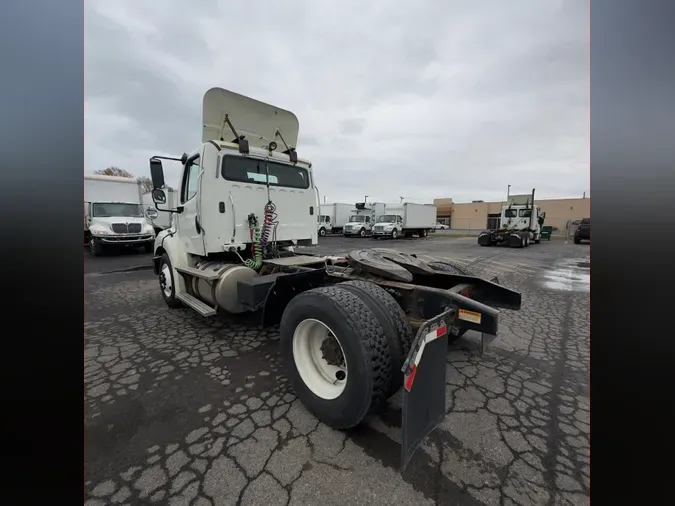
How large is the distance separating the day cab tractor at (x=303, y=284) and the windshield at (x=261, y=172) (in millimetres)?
17

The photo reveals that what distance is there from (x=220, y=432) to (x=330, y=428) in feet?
2.85

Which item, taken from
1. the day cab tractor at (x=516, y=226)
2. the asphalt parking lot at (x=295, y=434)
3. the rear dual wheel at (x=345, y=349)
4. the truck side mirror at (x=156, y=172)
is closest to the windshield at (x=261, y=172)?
the truck side mirror at (x=156, y=172)

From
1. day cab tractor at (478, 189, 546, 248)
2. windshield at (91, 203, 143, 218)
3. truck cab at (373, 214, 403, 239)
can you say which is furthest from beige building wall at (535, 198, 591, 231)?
windshield at (91, 203, 143, 218)

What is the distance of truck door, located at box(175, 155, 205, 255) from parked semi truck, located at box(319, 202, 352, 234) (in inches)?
1131

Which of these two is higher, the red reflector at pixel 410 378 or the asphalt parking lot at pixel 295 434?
the red reflector at pixel 410 378

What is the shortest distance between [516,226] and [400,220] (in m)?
10.1

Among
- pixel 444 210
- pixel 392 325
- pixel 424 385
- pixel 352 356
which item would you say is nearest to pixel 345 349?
pixel 352 356

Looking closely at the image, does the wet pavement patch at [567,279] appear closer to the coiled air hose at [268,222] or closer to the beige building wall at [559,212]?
the coiled air hose at [268,222]

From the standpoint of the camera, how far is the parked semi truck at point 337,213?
33.8m

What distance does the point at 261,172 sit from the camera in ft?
15.9

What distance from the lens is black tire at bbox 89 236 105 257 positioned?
525 inches

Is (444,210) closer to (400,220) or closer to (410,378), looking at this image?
(400,220)

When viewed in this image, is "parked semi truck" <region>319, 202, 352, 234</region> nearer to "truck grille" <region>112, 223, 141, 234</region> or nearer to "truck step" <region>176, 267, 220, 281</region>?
"truck grille" <region>112, 223, 141, 234</region>

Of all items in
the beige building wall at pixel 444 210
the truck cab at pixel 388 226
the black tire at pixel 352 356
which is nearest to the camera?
the black tire at pixel 352 356
